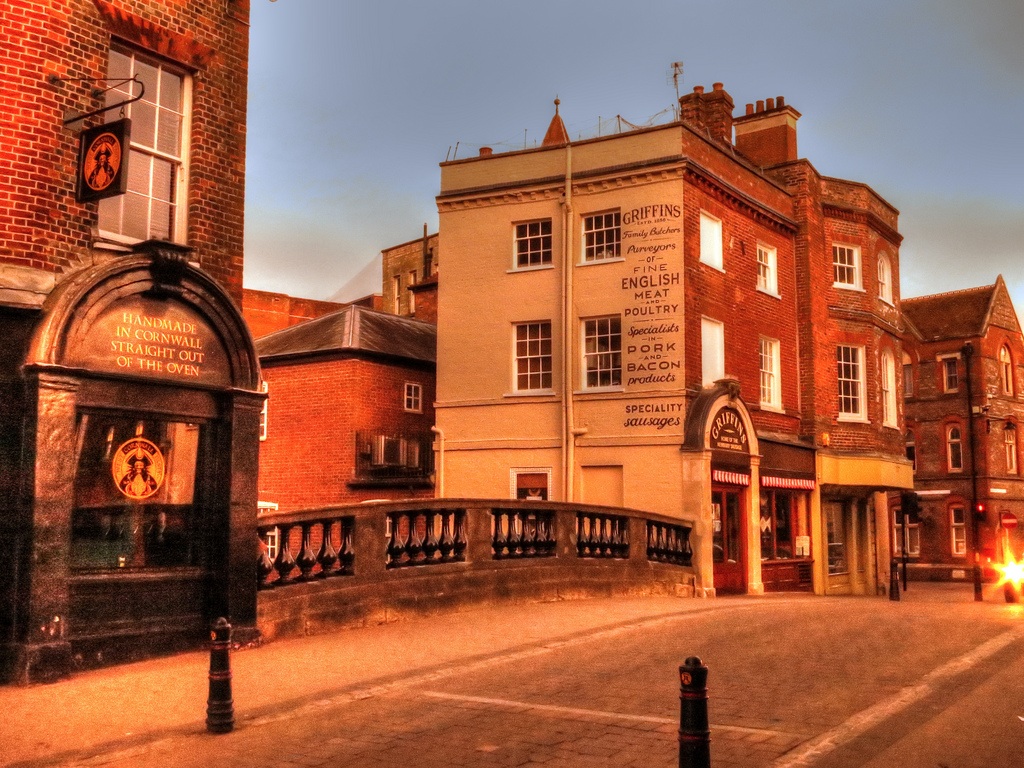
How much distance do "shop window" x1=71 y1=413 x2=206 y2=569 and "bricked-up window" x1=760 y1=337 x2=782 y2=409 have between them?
18.3m

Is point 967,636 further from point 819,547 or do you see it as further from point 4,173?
point 819,547

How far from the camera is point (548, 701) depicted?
9008mm

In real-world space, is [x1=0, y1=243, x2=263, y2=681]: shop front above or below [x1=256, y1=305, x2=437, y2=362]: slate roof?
below

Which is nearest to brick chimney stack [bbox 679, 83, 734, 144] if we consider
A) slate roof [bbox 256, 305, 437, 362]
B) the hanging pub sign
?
slate roof [bbox 256, 305, 437, 362]

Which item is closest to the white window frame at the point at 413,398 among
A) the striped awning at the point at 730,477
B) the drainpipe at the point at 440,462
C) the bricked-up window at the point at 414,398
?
the bricked-up window at the point at 414,398

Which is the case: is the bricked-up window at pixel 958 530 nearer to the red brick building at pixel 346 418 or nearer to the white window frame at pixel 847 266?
the white window frame at pixel 847 266

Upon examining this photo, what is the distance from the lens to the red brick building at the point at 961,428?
4716 centimetres

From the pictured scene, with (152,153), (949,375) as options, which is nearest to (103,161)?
(152,153)

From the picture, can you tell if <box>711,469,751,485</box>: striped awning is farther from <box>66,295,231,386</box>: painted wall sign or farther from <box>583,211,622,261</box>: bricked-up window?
<box>66,295,231,386</box>: painted wall sign

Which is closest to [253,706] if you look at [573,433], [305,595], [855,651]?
[305,595]

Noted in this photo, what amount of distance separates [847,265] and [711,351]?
25.5ft

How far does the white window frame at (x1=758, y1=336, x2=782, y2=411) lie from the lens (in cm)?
2716

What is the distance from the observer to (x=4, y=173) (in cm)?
1041

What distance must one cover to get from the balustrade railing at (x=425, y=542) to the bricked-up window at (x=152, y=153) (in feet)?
15.2
